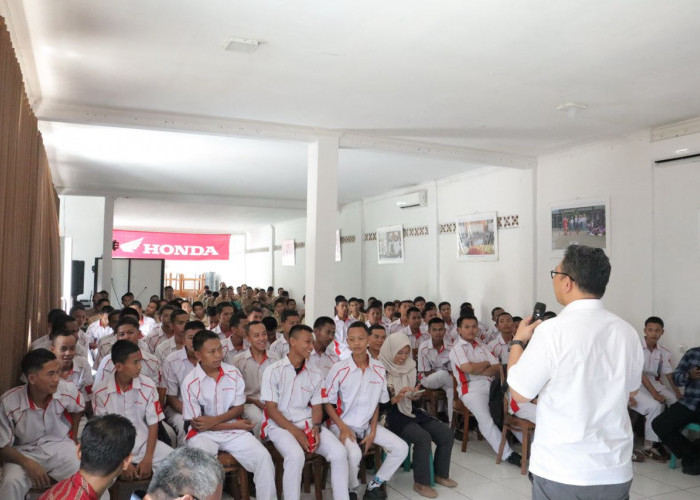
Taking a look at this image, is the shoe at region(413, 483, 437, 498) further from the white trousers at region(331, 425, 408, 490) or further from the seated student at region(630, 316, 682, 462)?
the seated student at region(630, 316, 682, 462)

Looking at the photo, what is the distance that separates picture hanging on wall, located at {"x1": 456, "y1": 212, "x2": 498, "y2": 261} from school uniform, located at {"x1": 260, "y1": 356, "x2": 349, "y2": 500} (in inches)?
191

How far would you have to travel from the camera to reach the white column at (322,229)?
612 centimetres

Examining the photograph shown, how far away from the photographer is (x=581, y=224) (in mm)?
6867

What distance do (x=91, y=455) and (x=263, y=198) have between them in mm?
9977

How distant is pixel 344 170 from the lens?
8836mm

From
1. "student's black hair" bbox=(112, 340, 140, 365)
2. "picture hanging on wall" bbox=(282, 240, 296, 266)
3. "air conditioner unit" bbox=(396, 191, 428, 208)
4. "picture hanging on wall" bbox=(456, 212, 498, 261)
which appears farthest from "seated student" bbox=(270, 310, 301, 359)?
"picture hanging on wall" bbox=(282, 240, 296, 266)

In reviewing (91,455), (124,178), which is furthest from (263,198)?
(91,455)

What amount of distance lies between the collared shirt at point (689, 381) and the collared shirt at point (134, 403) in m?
4.19

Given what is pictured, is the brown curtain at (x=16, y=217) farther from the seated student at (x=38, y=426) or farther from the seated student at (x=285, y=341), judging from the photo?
the seated student at (x=285, y=341)

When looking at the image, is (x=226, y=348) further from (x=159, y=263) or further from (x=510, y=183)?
(x=159, y=263)

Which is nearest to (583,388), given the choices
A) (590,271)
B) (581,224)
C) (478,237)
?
(590,271)

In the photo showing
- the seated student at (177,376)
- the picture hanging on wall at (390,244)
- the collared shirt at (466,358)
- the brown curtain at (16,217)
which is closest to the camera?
the brown curtain at (16,217)

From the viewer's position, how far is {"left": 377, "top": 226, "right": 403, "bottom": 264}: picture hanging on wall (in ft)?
34.8

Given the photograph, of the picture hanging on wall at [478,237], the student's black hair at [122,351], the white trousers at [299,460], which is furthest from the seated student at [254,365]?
the picture hanging on wall at [478,237]
